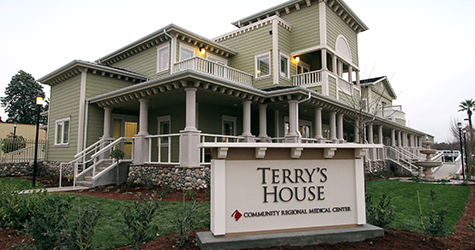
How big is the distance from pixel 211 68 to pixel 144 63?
18.0 ft

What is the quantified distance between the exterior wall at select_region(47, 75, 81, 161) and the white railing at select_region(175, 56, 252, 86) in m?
5.70

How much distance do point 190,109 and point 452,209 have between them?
8.28 m

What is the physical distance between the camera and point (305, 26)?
16.2 m

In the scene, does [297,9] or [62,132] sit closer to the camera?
[62,132]

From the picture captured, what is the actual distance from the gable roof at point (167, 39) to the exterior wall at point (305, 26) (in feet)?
12.0

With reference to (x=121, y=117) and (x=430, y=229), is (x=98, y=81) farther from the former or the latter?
(x=430, y=229)

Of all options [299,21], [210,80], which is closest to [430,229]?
[210,80]

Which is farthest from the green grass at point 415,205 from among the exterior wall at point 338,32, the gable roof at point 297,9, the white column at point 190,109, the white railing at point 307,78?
the gable roof at point 297,9

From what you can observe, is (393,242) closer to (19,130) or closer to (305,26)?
(305,26)

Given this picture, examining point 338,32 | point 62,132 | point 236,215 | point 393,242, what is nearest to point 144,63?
point 62,132

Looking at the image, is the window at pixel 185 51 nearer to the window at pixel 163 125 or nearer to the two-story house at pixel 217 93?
the two-story house at pixel 217 93

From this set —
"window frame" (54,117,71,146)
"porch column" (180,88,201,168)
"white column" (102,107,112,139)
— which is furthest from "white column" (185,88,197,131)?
"window frame" (54,117,71,146)

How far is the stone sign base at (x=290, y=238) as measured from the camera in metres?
3.78

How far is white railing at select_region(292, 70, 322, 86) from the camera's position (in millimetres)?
15812
